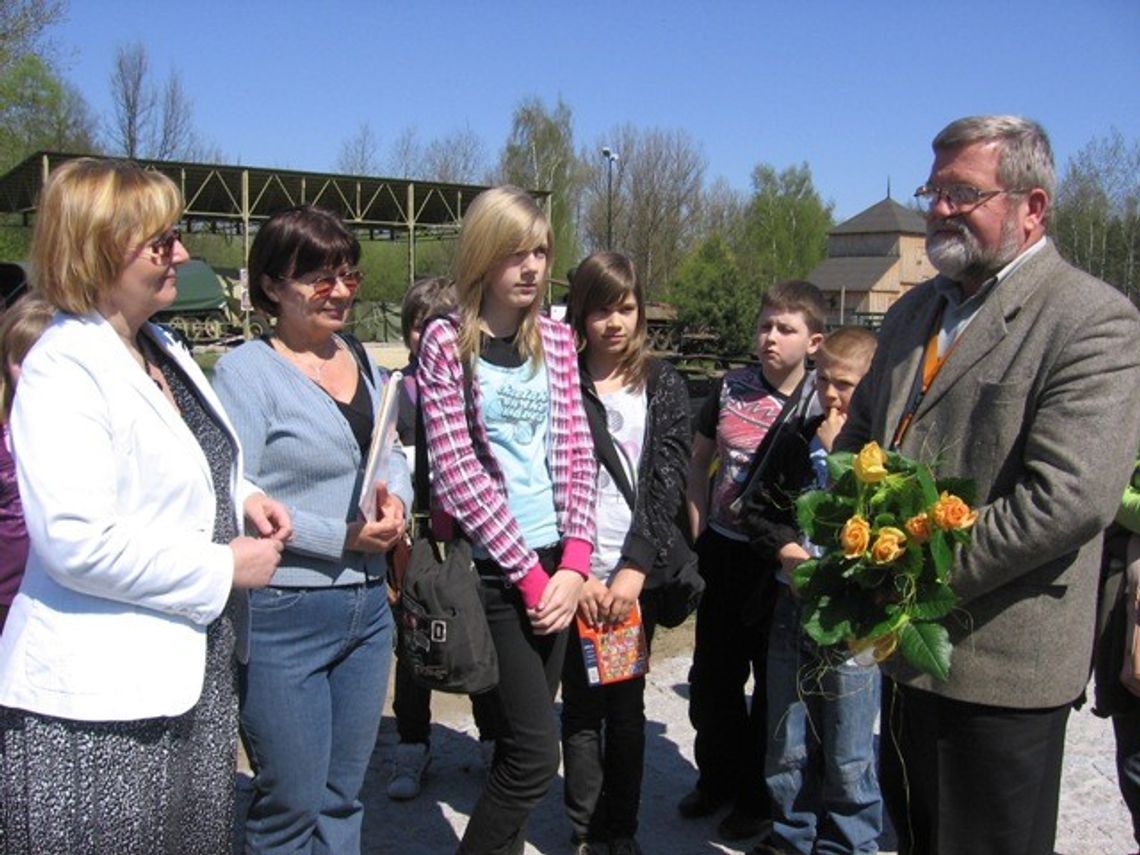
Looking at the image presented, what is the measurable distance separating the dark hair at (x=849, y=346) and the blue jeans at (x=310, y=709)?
1.71m

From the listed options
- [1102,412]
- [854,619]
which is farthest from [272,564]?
[1102,412]

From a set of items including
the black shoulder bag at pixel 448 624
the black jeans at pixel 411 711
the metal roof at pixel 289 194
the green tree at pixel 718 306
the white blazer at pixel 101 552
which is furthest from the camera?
the green tree at pixel 718 306

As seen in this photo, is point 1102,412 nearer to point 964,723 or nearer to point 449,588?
point 964,723

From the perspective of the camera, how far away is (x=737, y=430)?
386 cm

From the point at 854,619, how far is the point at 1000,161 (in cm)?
108

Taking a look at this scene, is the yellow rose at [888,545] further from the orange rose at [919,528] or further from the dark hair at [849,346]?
the dark hair at [849,346]

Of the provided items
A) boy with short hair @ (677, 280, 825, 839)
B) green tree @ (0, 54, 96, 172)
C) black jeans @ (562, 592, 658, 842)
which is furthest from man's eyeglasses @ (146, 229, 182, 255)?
green tree @ (0, 54, 96, 172)

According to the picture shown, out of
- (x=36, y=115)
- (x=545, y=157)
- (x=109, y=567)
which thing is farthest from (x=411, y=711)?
(x=545, y=157)

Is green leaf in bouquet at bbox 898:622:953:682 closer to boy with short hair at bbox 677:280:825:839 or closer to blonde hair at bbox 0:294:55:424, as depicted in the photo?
boy with short hair at bbox 677:280:825:839

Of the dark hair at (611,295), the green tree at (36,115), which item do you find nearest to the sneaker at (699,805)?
the dark hair at (611,295)

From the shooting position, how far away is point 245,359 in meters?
2.75

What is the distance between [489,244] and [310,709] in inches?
54.1

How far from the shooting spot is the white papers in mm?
2697

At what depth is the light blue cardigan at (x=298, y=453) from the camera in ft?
8.85
